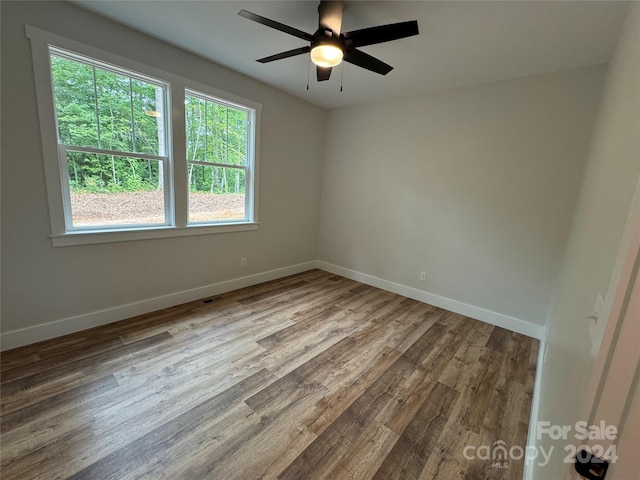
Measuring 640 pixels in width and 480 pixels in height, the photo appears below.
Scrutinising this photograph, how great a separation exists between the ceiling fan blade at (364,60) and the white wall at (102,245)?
183 centimetres

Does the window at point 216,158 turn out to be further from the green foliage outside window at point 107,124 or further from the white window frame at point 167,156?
the green foliage outside window at point 107,124

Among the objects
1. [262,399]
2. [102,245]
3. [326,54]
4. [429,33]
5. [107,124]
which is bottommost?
[262,399]

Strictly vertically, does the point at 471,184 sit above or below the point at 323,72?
below

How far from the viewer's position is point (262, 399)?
1858 mm

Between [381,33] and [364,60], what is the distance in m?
0.33

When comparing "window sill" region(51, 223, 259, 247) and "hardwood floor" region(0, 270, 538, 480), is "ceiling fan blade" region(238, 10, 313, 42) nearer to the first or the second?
"window sill" region(51, 223, 259, 247)

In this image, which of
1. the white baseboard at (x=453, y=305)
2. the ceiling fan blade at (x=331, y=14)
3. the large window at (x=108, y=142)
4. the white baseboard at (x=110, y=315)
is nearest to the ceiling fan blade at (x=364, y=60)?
the ceiling fan blade at (x=331, y=14)

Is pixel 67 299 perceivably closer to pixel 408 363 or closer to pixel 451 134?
pixel 408 363

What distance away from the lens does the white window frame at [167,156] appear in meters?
2.08

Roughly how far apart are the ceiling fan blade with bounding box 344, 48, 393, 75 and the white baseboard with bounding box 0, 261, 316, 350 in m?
2.90

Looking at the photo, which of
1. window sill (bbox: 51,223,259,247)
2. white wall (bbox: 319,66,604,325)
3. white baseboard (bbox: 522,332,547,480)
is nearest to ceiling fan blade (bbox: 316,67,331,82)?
white wall (bbox: 319,66,604,325)

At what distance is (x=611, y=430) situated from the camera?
0.50m

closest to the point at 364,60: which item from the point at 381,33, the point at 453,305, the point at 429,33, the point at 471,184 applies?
the point at 381,33

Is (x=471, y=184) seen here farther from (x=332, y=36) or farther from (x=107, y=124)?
(x=107, y=124)
